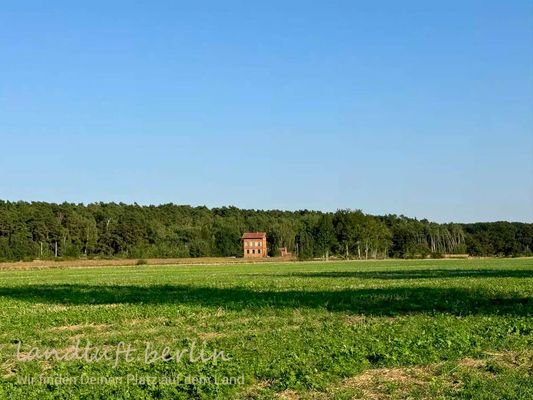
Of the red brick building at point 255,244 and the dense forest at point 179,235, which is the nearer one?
the dense forest at point 179,235

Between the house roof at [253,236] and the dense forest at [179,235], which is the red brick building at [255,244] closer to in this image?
the house roof at [253,236]

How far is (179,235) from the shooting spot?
174000 mm

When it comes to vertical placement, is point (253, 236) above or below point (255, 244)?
above

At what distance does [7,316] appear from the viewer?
2223 cm

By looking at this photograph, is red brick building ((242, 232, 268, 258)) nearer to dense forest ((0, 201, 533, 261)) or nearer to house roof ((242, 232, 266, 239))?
house roof ((242, 232, 266, 239))

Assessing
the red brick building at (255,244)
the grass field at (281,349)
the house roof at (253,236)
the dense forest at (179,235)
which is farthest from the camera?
the house roof at (253,236)

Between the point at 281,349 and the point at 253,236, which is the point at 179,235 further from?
the point at 281,349

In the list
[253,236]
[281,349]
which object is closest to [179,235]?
[253,236]

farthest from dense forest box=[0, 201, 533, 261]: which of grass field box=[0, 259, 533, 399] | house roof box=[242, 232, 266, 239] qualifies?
grass field box=[0, 259, 533, 399]

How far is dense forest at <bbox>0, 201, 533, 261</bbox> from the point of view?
497 ft

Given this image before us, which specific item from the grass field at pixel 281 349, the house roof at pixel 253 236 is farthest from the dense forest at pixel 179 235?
the grass field at pixel 281 349

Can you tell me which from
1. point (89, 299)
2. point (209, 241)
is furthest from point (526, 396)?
point (209, 241)

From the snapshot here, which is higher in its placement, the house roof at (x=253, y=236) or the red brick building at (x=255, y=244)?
the house roof at (x=253, y=236)

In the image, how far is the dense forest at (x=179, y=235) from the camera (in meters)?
152
